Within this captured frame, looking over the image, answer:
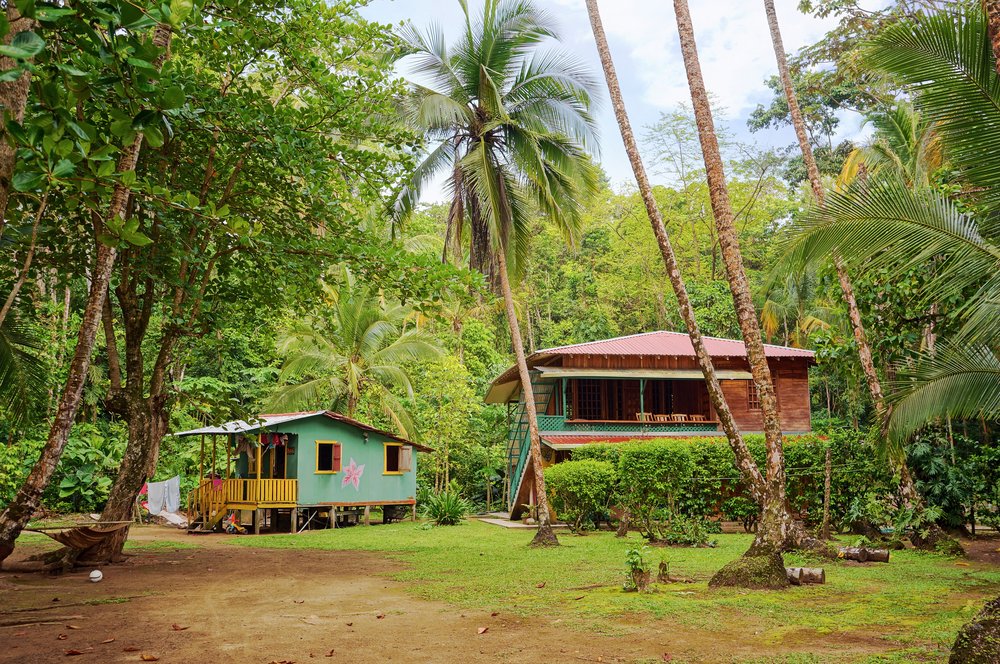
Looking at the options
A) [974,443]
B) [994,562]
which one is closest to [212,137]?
[994,562]

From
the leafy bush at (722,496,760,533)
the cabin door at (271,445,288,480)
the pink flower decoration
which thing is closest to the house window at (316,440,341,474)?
the pink flower decoration

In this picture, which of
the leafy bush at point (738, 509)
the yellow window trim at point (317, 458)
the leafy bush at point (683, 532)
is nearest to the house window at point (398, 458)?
the yellow window trim at point (317, 458)

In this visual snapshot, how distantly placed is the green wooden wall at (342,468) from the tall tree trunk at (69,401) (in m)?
10.7

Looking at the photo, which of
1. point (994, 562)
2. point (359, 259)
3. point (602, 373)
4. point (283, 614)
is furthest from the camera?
point (602, 373)

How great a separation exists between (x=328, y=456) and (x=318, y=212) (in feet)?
38.9

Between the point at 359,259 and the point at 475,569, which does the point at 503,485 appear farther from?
the point at 359,259

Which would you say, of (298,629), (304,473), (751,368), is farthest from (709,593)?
→ (304,473)

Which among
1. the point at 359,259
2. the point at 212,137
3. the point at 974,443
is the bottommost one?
the point at 974,443

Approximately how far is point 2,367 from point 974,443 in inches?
621

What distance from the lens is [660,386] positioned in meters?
24.7

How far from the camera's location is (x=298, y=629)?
6.96 m

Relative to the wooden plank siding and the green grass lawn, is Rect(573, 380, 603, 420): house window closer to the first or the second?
the wooden plank siding

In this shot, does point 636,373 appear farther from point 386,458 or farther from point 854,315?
point 854,315

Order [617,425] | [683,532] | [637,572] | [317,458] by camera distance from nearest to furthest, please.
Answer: [637,572], [683,532], [317,458], [617,425]
